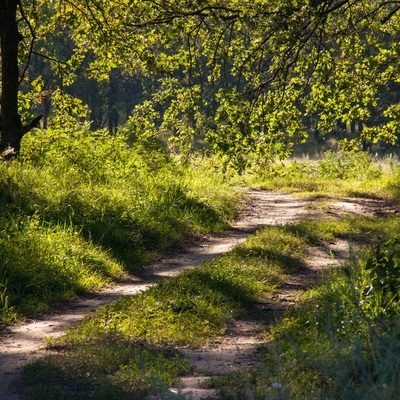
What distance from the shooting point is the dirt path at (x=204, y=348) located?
228 inches

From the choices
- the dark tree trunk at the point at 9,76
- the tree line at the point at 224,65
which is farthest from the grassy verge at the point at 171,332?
the dark tree trunk at the point at 9,76

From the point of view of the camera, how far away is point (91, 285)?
29.4 feet

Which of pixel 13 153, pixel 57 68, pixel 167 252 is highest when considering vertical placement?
pixel 57 68

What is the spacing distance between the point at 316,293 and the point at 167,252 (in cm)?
383

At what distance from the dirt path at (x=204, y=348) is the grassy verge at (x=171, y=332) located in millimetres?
163

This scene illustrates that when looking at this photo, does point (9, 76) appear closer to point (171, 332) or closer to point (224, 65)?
point (224, 65)

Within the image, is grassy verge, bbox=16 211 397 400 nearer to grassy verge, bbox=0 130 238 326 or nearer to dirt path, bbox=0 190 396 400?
dirt path, bbox=0 190 396 400

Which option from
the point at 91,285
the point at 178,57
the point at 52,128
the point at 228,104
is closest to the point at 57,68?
the point at 52,128

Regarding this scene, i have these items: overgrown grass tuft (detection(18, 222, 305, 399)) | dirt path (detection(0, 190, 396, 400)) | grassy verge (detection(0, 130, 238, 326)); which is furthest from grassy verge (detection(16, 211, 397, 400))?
grassy verge (detection(0, 130, 238, 326))

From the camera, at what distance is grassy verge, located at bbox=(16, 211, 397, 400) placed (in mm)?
5094

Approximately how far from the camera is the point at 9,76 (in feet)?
41.6

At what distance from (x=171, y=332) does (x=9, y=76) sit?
24.6 feet

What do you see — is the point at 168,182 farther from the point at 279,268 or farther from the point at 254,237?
the point at 279,268

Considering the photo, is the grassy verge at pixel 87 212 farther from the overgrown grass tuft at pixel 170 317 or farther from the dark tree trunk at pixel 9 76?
the overgrown grass tuft at pixel 170 317
